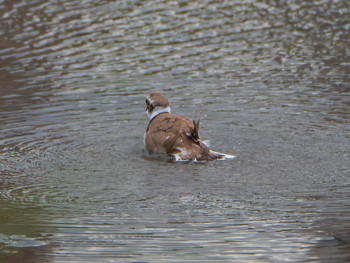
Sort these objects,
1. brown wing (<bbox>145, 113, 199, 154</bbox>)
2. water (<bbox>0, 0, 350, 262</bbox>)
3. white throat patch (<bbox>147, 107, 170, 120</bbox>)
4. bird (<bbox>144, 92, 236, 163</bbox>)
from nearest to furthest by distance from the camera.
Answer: water (<bbox>0, 0, 350, 262</bbox>) < bird (<bbox>144, 92, 236, 163</bbox>) < brown wing (<bbox>145, 113, 199, 154</bbox>) < white throat patch (<bbox>147, 107, 170, 120</bbox>)

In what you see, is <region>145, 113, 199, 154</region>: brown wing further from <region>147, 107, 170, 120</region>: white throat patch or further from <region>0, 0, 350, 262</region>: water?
<region>147, 107, 170, 120</region>: white throat patch

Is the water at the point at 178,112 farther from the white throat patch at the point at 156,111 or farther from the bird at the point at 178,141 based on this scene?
the white throat patch at the point at 156,111

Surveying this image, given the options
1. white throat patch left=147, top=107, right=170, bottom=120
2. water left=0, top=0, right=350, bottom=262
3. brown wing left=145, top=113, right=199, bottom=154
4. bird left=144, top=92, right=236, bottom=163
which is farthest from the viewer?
white throat patch left=147, top=107, right=170, bottom=120

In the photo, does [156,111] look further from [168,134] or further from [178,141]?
[178,141]

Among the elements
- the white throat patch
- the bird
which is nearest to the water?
the bird

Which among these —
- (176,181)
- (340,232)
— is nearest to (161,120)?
(176,181)

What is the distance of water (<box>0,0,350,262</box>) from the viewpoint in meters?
6.86

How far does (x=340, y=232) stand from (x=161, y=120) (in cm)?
401

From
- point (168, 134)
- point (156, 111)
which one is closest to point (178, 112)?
point (156, 111)

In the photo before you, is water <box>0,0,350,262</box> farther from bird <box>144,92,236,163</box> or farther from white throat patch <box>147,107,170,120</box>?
white throat patch <box>147,107,170,120</box>

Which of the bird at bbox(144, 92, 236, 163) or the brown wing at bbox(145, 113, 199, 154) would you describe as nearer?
the bird at bbox(144, 92, 236, 163)

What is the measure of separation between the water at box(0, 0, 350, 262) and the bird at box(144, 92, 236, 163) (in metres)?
0.22

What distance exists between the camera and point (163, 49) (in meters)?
15.2

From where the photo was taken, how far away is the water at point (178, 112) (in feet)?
22.5
